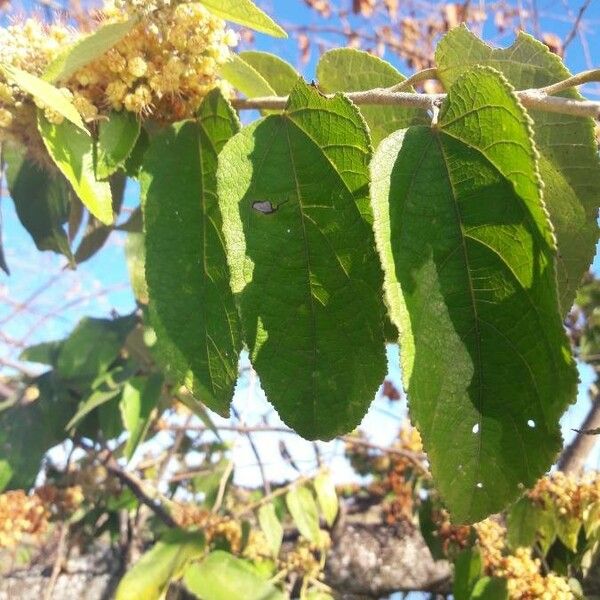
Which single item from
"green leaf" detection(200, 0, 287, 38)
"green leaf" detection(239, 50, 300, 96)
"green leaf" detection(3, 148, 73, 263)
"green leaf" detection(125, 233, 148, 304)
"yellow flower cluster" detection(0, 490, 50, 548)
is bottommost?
"yellow flower cluster" detection(0, 490, 50, 548)

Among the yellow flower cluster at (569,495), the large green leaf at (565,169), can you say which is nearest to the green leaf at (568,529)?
the yellow flower cluster at (569,495)

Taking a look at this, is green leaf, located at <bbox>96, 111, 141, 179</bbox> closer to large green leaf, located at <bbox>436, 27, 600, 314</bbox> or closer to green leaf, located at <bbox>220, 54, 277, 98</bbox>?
green leaf, located at <bbox>220, 54, 277, 98</bbox>

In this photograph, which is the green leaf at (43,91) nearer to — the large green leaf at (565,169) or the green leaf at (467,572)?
the large green leaf at (565,169)

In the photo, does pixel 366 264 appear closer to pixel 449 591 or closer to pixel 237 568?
pixel 237 568

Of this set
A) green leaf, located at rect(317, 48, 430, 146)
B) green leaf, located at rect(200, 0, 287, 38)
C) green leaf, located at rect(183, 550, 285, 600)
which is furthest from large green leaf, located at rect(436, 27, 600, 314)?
green leaf, located at rect(183, 550, 285, 600)

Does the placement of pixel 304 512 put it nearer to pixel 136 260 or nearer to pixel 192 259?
pixel 136 260
